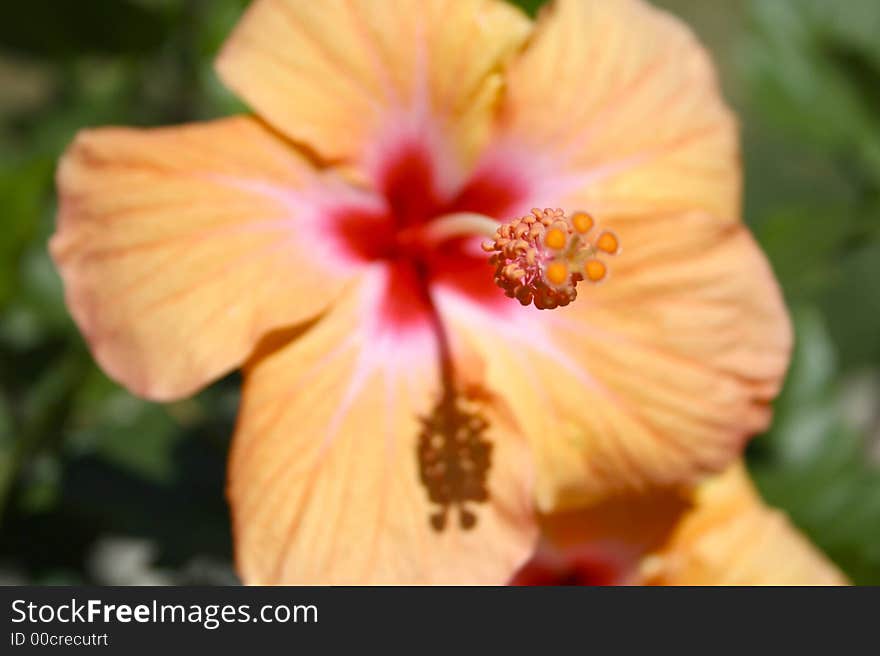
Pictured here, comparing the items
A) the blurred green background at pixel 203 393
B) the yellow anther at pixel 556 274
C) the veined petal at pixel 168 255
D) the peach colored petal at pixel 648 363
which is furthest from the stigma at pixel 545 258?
the blurred green background at pixel 203 393

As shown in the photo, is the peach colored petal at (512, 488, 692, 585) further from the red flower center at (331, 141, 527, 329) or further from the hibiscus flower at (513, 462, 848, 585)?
the red flower center at (331, 141, 527, 329)

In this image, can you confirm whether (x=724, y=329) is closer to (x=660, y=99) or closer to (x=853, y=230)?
(x=660, y=99)

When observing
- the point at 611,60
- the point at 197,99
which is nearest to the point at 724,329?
the point at 611,60

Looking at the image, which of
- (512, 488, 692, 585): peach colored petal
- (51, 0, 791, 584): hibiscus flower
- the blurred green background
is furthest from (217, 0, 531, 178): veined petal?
(512, 488, 692, 585): peach colored petal

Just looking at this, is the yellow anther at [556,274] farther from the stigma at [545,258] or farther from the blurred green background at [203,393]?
the blurred green background at [203,393]

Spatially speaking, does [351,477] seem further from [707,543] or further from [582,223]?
[707,543]

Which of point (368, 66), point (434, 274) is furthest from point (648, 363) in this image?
point (368, 66)

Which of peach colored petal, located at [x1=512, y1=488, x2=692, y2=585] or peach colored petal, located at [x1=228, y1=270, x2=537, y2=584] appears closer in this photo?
peach colored petal, located at [x1=228, y1=270, x2=537, y2=584]
